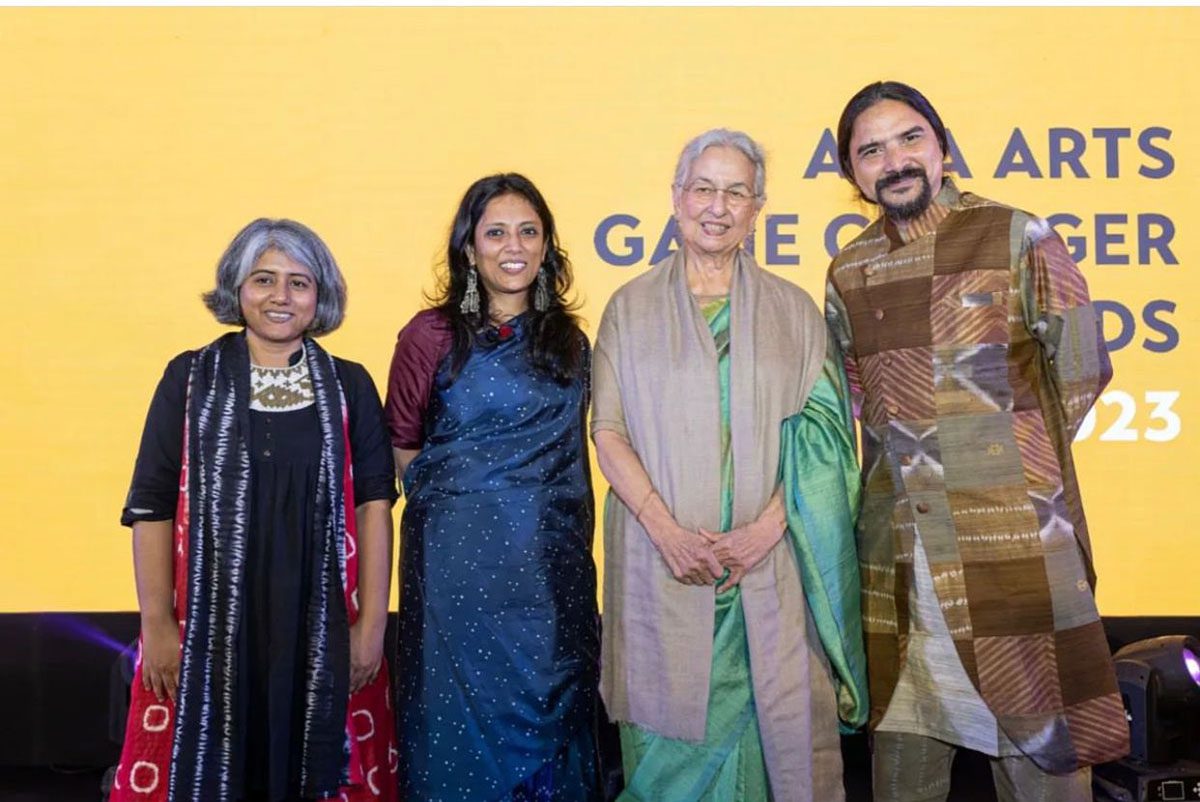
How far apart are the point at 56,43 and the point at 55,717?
1.92 meters

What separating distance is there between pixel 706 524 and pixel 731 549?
0.07m

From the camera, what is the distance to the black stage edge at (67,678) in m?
3.32

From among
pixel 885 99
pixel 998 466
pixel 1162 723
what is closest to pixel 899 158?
pixel 885 99

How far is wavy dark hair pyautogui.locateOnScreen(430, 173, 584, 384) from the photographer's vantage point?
2.26 m

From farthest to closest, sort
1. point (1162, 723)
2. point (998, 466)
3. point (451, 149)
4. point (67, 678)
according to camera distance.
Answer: point (67, 678), point (451, 149), point (1162, 723), point (998, 466)

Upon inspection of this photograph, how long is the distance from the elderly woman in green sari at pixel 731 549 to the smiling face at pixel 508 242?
275 millimetres

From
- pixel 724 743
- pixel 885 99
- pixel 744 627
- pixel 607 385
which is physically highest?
pixel 885 99

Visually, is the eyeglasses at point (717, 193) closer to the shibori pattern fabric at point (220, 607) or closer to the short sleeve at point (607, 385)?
the short sleeve at point (607, 385)

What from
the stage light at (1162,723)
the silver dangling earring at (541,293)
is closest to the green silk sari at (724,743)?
the silver dangling earring at (541,293)

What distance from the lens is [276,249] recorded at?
2180 mm

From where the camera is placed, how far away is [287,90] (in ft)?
10.6

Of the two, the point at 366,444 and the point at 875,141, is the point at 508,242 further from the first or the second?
the point at 875,141

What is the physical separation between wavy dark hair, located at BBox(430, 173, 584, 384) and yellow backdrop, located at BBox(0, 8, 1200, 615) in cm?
92

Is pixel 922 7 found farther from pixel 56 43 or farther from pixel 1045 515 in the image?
pixel 56 43
